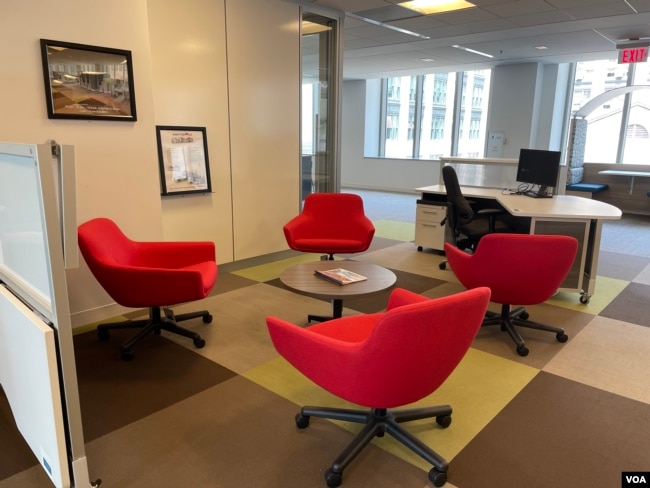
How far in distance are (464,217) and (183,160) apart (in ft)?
8.44

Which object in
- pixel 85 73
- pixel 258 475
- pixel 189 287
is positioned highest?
pixel 85 73

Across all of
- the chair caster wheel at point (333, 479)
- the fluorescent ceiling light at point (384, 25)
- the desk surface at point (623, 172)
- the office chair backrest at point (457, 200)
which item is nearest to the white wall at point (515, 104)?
the desk surface at point (623, 172)

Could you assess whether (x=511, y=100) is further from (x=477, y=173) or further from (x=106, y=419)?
(x=106, y=419)

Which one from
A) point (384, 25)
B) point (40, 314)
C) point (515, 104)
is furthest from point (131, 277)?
point (515, 104)

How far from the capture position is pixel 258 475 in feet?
6.27

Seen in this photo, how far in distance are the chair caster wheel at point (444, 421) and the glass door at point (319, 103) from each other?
3610 mm

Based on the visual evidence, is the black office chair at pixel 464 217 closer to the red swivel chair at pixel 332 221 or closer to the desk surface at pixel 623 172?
the red swivel chair at pixel 332 221

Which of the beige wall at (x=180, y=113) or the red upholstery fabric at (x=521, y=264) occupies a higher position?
the beige wall at (x=180, y=113)

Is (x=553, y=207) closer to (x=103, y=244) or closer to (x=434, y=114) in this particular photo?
(x=103, y=244)

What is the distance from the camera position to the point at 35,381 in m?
1.67

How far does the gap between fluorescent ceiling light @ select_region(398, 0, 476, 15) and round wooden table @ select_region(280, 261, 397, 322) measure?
3489 mm

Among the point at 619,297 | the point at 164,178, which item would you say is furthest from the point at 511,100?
the point at 164,178

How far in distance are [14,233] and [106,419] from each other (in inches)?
39.9

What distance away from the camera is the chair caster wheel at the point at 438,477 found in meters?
1.84
